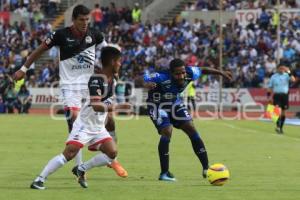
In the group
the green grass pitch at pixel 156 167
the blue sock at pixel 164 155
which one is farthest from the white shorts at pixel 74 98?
the blue sock at pixel 164 155

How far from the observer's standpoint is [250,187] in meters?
12.4

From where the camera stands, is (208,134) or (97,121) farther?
(208,134)

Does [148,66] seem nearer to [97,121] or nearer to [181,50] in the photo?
[181,50]

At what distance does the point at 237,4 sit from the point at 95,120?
37323 millimetres

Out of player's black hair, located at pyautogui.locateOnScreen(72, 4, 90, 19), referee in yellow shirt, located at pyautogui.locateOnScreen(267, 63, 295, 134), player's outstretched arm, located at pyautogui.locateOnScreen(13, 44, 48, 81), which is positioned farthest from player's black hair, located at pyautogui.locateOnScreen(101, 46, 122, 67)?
referee in yellow shirt, located at pyautogui.locateOnScreen(267, 63, 295, 134)

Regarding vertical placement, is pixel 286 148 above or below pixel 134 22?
below

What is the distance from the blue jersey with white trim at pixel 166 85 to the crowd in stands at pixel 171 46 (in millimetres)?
27084

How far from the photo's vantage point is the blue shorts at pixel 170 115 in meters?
13.7

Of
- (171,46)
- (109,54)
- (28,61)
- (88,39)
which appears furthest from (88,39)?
(171,46)

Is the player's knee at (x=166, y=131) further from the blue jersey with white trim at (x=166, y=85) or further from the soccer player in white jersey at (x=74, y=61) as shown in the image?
the soccer player in white jersey at (x=74, y=61)

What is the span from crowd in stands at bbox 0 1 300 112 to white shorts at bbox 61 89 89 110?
88.9ft

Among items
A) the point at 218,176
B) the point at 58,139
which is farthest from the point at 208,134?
the point at 218,176

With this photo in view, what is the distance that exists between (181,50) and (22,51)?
8.37 m

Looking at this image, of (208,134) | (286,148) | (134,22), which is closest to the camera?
(286,148)
